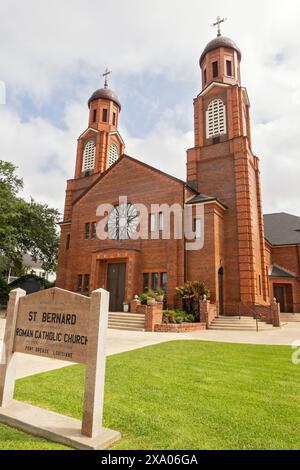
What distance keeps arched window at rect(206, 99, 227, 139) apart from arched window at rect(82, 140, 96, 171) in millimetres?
12880

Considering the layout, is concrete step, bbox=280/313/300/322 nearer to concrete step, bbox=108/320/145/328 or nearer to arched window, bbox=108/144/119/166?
concrete step, bbox=108/320/145/328

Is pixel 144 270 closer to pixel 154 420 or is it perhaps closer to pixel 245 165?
pixel 245 165

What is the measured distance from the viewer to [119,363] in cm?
731

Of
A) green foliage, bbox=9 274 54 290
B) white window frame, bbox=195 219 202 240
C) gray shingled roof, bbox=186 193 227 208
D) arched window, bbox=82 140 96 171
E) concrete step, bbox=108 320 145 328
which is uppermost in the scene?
arched window, bbox=82 140 96 171

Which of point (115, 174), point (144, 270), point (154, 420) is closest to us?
point (154, 420)

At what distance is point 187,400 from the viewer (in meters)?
4.71

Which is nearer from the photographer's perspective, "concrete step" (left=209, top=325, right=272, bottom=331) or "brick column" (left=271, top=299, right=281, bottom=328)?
"concrete step" (left=209, top=325, right=272, bottom=331)

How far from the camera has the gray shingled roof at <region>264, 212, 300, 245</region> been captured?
101 ft

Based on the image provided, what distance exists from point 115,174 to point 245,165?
10592 millimetres

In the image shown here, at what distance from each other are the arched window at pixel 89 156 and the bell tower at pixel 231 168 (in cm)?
1172

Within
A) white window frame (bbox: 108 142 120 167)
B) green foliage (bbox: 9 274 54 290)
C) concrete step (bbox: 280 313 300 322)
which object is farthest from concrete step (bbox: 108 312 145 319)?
white window frame (bbox: 108 142 120 167)

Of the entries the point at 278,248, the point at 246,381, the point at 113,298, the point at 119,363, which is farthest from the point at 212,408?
the point at 278,248

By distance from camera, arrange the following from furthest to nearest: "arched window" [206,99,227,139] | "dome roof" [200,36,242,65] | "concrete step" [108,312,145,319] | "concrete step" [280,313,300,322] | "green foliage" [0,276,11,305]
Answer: "green foliage" [0,276,11,305] → "dome roof" [200,36,242,65] → "concrete step" [280,313,300,322] → "arched window" [206,99,227,139] → "concrete step" [108,312,145,319]

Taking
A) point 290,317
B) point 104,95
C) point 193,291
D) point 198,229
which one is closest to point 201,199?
point 198,229
